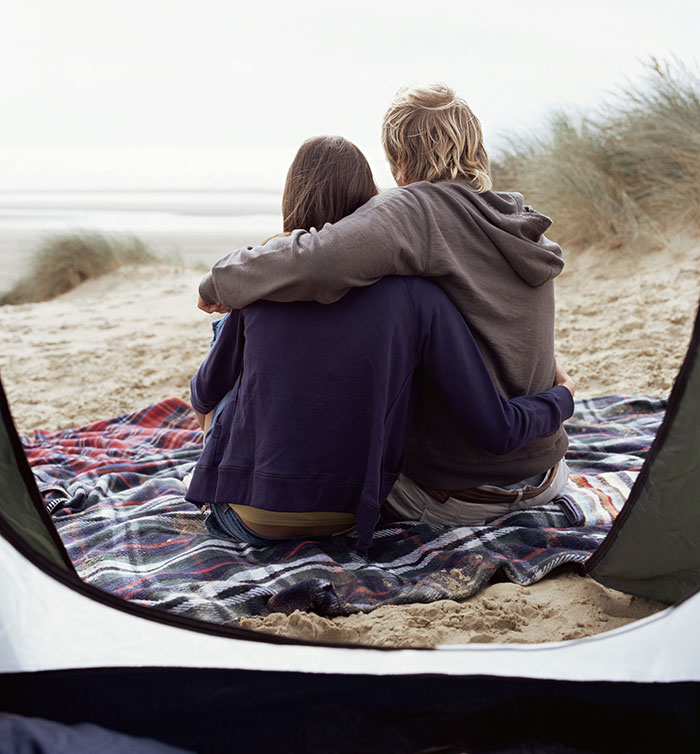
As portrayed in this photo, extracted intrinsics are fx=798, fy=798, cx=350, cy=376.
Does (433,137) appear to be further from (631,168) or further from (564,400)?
(631,168)

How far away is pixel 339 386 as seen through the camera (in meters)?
1.70

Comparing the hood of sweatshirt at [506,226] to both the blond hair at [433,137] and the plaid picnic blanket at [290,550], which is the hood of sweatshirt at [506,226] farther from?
the plaid picnic blanket at [290,550]

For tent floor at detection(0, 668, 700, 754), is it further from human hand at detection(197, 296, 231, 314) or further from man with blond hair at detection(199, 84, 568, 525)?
human hand at detection(197, 296, 231, 314)

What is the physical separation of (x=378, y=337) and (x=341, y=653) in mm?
691

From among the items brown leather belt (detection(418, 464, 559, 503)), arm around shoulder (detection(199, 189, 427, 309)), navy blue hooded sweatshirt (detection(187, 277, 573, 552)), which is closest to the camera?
arm around shoulder (detection(199, 189, 427, 309))

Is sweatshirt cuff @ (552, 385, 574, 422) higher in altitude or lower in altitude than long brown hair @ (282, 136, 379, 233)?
lower

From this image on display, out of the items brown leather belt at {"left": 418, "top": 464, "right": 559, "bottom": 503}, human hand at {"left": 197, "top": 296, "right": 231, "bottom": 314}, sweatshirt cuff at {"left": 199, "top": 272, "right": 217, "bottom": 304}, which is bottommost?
brown leather belt at {"left": 418, "top": 464, "right": 559, "bottom": 503}

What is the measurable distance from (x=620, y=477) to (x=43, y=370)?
11.4ft

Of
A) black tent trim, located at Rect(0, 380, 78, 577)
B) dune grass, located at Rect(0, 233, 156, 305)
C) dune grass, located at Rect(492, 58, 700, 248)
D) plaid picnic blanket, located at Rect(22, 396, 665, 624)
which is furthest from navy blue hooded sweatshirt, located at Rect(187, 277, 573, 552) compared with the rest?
dune grass, located at Rect(0, 233, 156, 305)

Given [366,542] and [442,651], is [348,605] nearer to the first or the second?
[366,542]

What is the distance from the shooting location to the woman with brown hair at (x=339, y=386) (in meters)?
1.69

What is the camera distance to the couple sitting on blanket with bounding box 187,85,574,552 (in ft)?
5.45

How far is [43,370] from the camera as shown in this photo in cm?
463

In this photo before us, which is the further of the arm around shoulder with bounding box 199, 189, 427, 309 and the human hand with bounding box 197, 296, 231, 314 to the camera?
the human hand with bounding box 197, 296, 231, 314
